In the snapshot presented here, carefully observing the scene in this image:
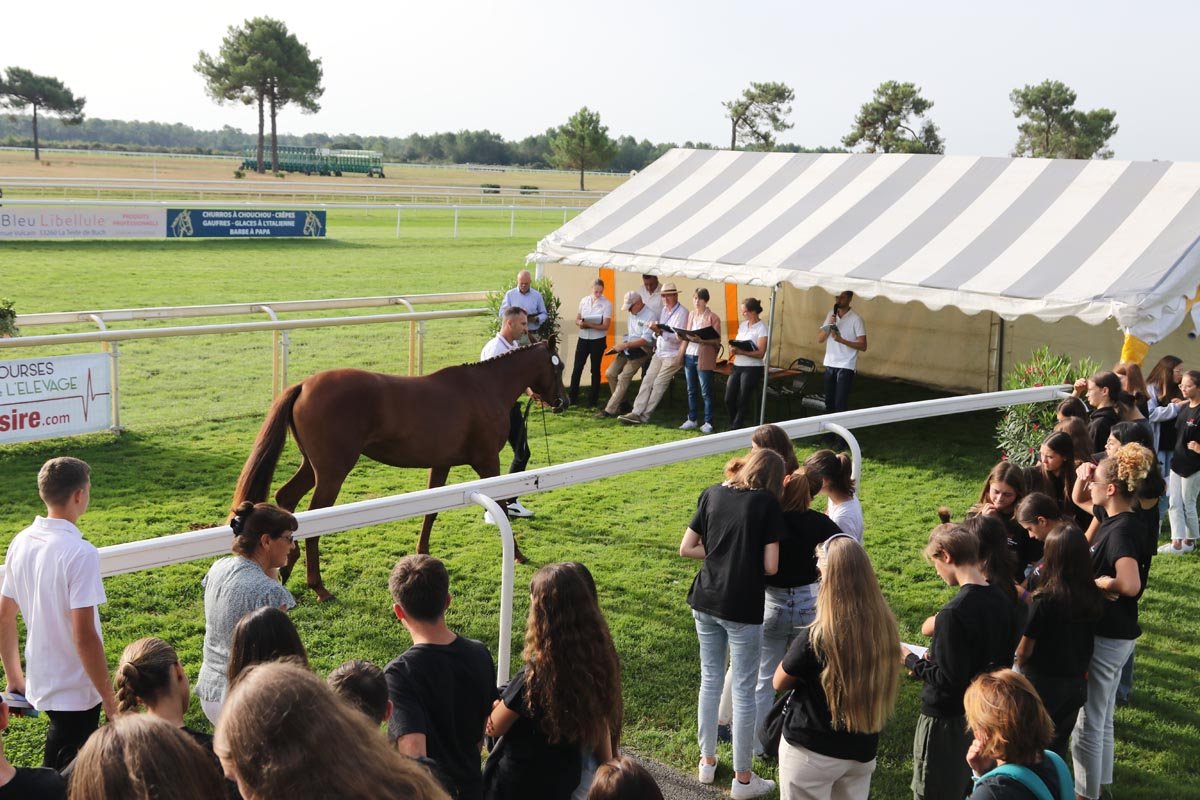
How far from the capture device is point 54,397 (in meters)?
9.36

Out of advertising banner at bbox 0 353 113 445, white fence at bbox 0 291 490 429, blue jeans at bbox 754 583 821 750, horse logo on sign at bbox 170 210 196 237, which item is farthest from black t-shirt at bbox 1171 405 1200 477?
horse logo on sign at bbox 170 210 196 237

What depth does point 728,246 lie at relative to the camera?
1172cm

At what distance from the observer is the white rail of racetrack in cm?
355

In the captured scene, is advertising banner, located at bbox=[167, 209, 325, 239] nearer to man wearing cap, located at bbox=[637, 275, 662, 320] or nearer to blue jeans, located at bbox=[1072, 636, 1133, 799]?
man wearing cap, located at bbox=[637, 275, 662, 320]

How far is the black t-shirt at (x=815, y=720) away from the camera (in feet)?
11.4

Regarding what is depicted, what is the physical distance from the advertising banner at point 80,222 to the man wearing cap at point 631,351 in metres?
15.3

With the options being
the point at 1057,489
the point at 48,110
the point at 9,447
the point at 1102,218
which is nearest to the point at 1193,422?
the point at 1057,489

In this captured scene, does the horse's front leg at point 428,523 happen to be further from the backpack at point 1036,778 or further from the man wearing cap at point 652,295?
the man wearing cap at point 652,295

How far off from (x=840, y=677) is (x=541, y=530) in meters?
4.72

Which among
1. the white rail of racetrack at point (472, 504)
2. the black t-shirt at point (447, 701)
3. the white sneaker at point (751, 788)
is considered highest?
the white rail of racetrack at point (472, 504)

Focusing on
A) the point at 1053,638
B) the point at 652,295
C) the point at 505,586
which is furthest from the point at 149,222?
the point at 1053,638

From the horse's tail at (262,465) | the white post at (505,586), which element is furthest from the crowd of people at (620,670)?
the horse's tail at (262,465)

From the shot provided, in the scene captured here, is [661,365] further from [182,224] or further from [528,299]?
[182,224]

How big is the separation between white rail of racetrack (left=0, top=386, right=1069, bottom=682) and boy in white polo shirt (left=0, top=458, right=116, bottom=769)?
3.1 inches
